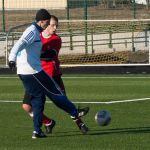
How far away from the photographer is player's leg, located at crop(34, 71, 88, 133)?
12.1 meters

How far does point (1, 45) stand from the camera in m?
30.7

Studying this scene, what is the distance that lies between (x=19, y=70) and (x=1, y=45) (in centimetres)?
1877

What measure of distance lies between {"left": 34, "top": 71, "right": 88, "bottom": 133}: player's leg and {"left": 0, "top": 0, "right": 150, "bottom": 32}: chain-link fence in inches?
849

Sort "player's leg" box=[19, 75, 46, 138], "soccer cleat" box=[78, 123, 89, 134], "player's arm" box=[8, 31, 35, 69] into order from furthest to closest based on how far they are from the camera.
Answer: "soccer cleat" box=[78, 123, 89, 134] → "player's leg" box=[19, 75, 46, 138] → "player's arm" box=[8, 31, 35, 69]

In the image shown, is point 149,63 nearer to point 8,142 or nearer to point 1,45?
point 1,45

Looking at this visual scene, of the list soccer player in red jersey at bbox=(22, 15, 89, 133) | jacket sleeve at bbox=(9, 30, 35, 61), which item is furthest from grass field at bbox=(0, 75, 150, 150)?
jacket sleeve at bbox=(9, 30, 35, 61)

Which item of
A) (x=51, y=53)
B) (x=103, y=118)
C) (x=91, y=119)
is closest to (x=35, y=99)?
(x=103, y=118)

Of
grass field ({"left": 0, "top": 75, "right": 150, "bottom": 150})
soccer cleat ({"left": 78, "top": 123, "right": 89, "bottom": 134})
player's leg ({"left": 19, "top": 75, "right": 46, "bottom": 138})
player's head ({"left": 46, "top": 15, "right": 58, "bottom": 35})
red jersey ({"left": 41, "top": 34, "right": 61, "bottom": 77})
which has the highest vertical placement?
player's head ({"left": 46, "top": 15, "right": 58, "bottom": 35})

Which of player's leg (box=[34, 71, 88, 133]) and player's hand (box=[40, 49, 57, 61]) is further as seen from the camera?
player's hand (box=[40, 49, 57, 61])

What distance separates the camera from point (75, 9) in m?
34.1

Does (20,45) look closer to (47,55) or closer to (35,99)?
(35,99)

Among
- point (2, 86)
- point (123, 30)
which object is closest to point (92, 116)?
point (2, 86)

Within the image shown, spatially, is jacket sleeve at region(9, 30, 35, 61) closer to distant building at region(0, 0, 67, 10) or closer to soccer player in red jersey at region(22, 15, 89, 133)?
soccer player in red jersey at region(22, 15, 89, 133)

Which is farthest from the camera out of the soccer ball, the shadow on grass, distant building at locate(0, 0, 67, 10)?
distant building at locate(0, 0, 67, 10)
